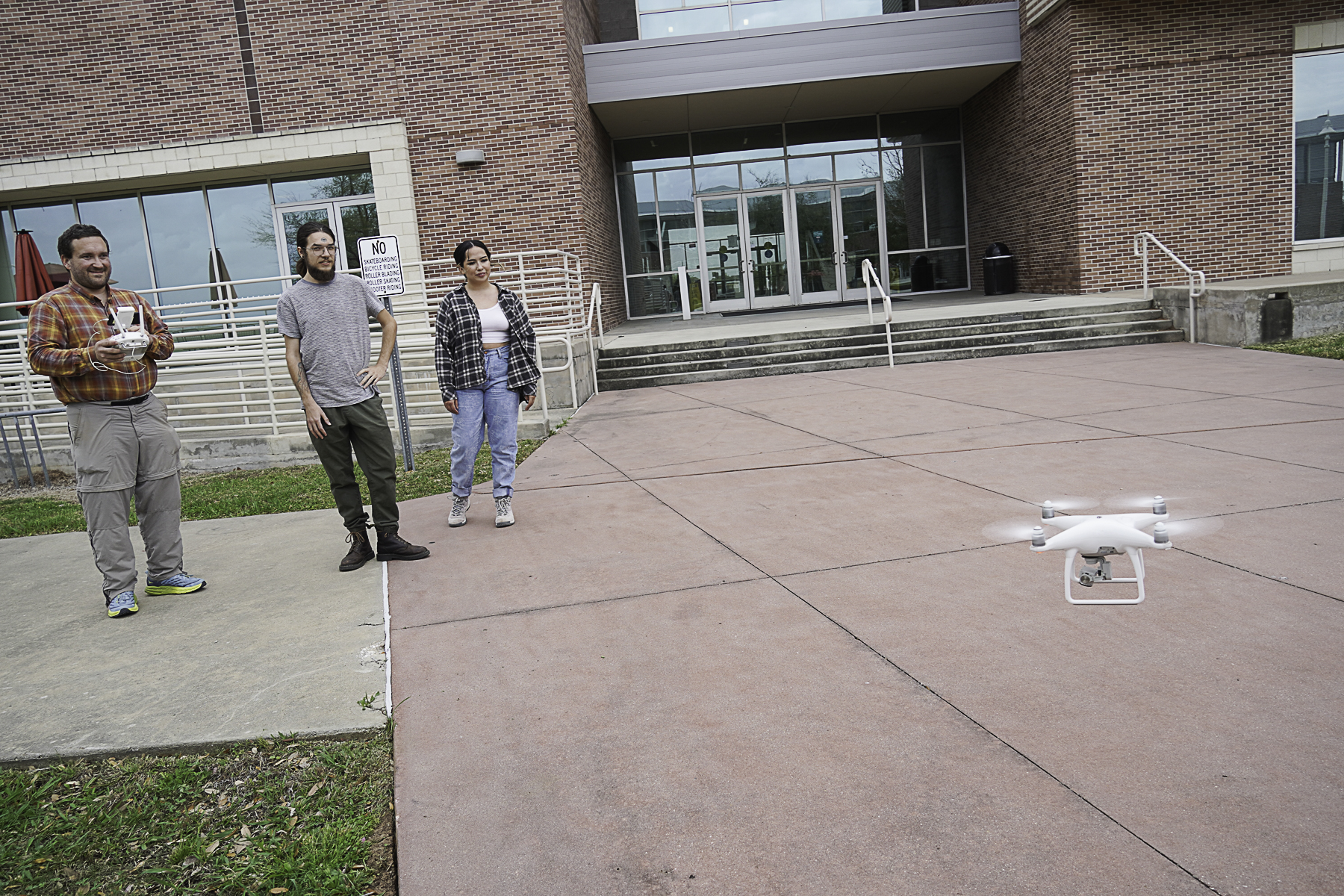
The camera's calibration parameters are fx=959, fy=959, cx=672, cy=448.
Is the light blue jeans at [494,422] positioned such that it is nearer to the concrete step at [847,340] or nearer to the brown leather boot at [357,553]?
the brown leather boot at [357,553]

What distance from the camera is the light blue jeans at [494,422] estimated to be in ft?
19.5

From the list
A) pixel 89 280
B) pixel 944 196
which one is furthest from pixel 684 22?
pixel 89 280

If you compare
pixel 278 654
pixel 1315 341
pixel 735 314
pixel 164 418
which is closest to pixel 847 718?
pixel 278 654

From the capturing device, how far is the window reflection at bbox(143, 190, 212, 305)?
1827cm

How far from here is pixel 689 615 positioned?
409 cm

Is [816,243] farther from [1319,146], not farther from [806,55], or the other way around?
[1319,146]

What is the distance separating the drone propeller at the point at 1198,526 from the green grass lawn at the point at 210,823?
11.9 feet

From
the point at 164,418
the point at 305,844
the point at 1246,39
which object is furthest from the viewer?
the point at 1246,39

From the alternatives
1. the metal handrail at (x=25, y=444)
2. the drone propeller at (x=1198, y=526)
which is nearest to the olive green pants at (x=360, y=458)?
the drone propeller at (x=1198, y=526)

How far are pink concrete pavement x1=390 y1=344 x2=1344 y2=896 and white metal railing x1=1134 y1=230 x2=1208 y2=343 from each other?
300 inches

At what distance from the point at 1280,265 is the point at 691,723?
17.9m

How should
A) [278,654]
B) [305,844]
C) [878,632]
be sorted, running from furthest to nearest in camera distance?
Answer: [278,654] < [878,632] < [305,844]

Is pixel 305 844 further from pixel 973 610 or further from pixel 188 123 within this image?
pixel 188 123

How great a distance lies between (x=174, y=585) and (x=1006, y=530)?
14.3ft
